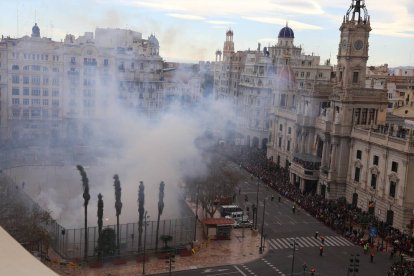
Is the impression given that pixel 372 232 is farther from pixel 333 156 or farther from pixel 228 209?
pixel 333 156

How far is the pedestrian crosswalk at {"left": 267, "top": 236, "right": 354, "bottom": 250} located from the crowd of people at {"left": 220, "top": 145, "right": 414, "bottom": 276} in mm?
1142

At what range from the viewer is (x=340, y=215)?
5156 cm

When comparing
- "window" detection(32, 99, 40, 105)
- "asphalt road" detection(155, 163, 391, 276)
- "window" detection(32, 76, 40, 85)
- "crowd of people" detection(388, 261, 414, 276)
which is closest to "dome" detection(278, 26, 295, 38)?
"window" detection(32, 76, 40, 85)

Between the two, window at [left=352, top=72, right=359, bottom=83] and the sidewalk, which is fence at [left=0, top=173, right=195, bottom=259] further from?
window at [left=352, top=72, right=359, bottom=83]

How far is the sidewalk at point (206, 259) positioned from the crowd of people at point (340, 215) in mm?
8995

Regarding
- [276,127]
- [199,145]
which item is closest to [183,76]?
[276,127]

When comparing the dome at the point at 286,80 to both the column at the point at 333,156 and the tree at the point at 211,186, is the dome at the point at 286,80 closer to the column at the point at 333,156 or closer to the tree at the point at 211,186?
the column at the point at 333,156

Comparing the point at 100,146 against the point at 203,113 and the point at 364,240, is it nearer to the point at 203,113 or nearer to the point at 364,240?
the point at 203,113

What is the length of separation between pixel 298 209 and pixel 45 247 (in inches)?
1090

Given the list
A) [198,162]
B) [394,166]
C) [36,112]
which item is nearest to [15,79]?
[36,112]

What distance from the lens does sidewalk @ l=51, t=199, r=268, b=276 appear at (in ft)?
116

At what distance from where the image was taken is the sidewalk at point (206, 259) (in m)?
35.2

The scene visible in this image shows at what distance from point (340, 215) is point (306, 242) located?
28.5 ft

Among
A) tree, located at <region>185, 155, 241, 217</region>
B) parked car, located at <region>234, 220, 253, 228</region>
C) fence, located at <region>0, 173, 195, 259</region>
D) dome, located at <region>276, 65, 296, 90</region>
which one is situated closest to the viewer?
fence, located at <region>0, 173, 195, 259</region>
